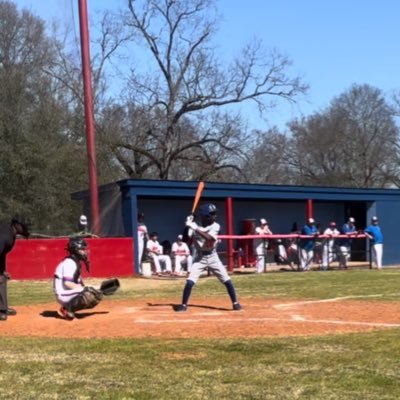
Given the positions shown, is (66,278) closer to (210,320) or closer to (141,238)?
(210,320)

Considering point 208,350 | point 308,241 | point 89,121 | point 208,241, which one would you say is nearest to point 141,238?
point 89,121

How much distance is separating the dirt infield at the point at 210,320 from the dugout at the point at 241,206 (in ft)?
33.7

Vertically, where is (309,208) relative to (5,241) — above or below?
above

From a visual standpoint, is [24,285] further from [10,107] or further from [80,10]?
[10,107]

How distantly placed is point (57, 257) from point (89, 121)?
17.3 feet

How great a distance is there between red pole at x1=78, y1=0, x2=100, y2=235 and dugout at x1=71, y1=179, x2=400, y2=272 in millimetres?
556

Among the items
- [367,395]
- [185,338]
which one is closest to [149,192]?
[185,338]

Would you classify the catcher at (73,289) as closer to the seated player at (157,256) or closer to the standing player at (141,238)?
the standing player at (141,238)

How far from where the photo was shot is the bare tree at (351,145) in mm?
63625

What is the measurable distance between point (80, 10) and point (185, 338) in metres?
18.2

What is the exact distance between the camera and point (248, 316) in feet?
33.5

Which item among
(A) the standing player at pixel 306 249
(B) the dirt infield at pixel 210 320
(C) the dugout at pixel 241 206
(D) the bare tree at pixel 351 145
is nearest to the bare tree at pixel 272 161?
(D) the bare tree at pixel 351 145

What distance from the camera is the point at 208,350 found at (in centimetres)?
727

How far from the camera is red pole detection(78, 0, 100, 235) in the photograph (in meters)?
22.7
